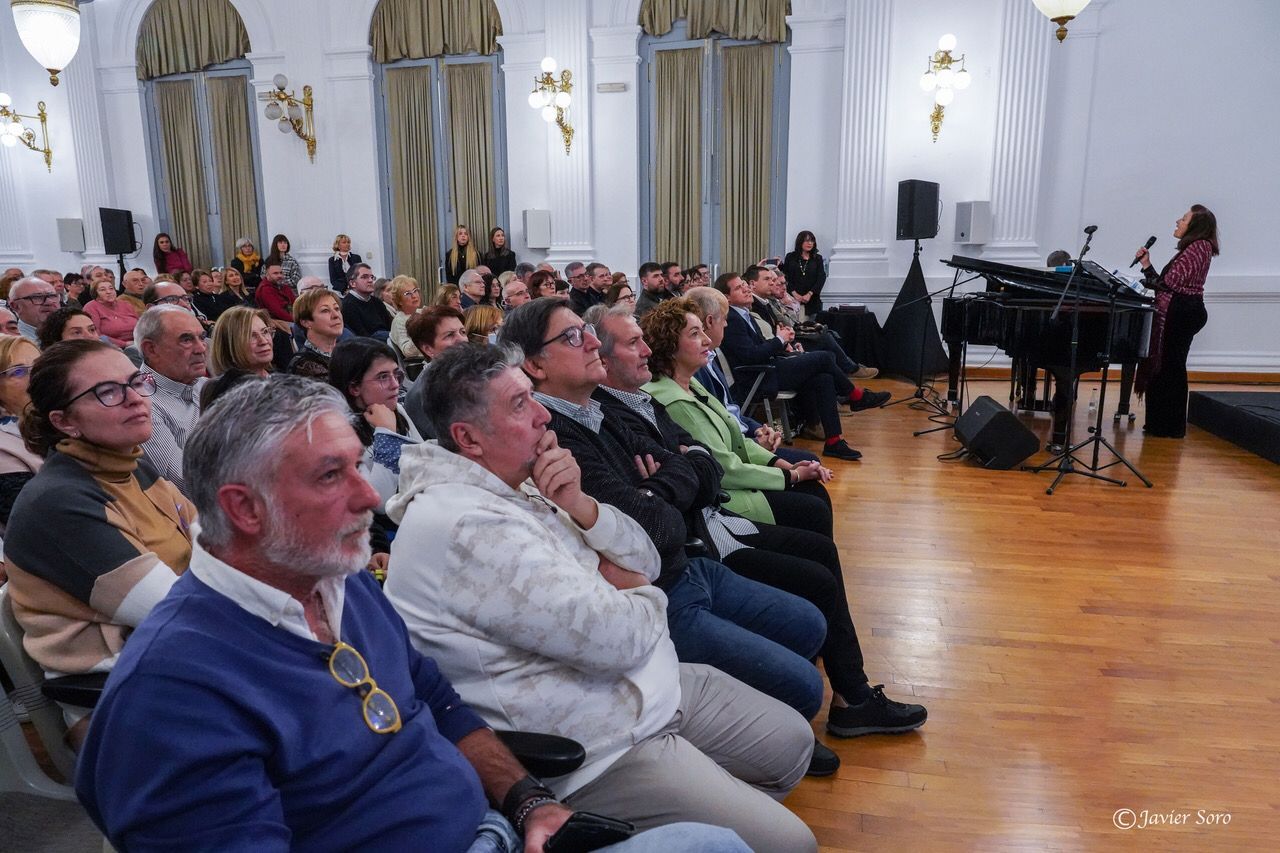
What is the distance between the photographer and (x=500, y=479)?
1534mm

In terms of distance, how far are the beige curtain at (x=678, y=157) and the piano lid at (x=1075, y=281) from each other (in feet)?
12.0

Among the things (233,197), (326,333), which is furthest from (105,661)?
(233,197)

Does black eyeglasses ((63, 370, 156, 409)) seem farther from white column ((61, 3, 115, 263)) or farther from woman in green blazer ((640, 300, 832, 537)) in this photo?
white column ((61, 3, 115, 263))

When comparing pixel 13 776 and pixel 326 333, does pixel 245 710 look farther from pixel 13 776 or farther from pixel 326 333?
pixel 326 333

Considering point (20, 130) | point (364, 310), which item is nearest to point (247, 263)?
point (20, 130)

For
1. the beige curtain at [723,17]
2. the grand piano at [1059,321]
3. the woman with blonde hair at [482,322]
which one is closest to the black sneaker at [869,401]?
the grand piano at [1059,321]

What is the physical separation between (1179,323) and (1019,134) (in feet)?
9.65

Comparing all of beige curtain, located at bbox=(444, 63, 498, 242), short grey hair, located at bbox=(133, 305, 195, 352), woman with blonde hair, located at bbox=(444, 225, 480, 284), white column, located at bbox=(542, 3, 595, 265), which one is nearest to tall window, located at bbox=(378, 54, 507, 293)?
beige curtain, located at bbox=(444, 63, 498, 242)

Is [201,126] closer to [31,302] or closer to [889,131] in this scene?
[31,302]

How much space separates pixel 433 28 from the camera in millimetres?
9406

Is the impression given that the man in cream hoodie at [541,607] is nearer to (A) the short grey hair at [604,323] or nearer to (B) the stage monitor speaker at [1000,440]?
(A) the short grey hair at [604,323]

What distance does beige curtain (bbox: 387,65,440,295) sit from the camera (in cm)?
966

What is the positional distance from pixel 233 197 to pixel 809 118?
6815 millimetres

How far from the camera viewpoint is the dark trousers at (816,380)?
536 cm
